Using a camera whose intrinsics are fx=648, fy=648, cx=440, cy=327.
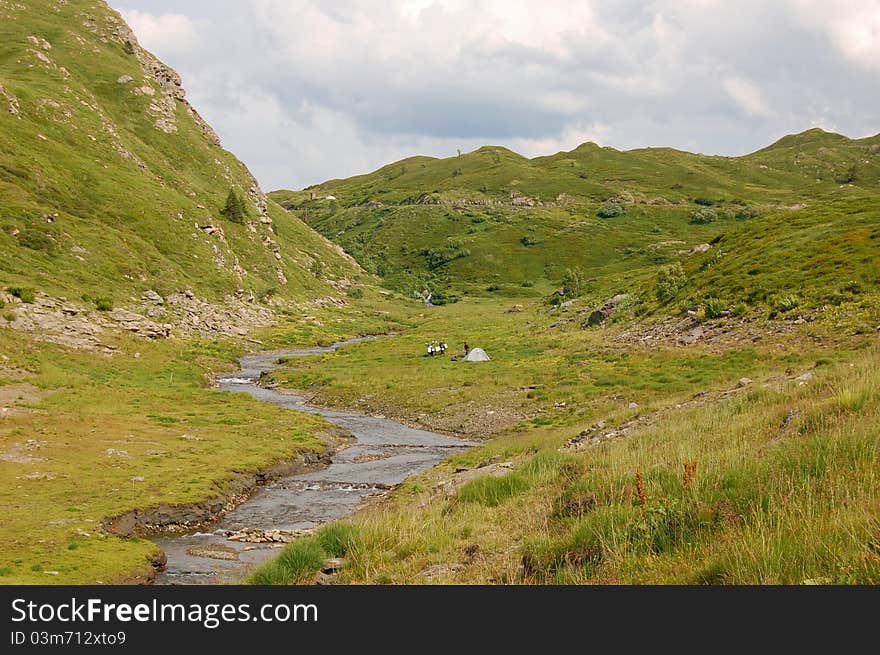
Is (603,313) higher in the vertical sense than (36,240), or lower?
lower

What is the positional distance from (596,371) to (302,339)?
5155cm

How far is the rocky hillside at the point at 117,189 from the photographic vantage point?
78125 millimetres

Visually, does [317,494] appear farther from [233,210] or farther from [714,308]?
Result: [233,210]

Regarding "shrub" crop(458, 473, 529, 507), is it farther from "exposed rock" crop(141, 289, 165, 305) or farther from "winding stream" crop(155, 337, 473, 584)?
"exposed rock" crop(141, 289, 165, 305)

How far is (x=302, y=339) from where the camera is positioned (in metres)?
90.1

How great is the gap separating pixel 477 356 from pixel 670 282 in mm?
23458

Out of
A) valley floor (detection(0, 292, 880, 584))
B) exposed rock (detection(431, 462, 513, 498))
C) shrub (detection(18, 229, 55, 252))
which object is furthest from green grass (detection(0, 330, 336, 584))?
shrub (detection(18, 229, 55, 252))

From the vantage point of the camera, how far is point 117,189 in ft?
328

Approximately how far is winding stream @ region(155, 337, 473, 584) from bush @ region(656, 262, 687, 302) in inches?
1383

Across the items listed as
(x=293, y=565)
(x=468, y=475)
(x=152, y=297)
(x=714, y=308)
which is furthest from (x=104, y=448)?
(x=152, y=297)

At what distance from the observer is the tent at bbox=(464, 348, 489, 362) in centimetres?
6100

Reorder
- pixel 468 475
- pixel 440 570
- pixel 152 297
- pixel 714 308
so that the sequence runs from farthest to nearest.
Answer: pixel 152 297 < pixel 714 308 < pixel 468 475 < pixel 440 570

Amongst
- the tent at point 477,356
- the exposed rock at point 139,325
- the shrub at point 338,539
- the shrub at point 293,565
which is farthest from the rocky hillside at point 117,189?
the shrub at point 293,565

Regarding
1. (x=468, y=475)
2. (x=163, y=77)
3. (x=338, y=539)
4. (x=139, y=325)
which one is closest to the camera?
(x=338, y=539)
